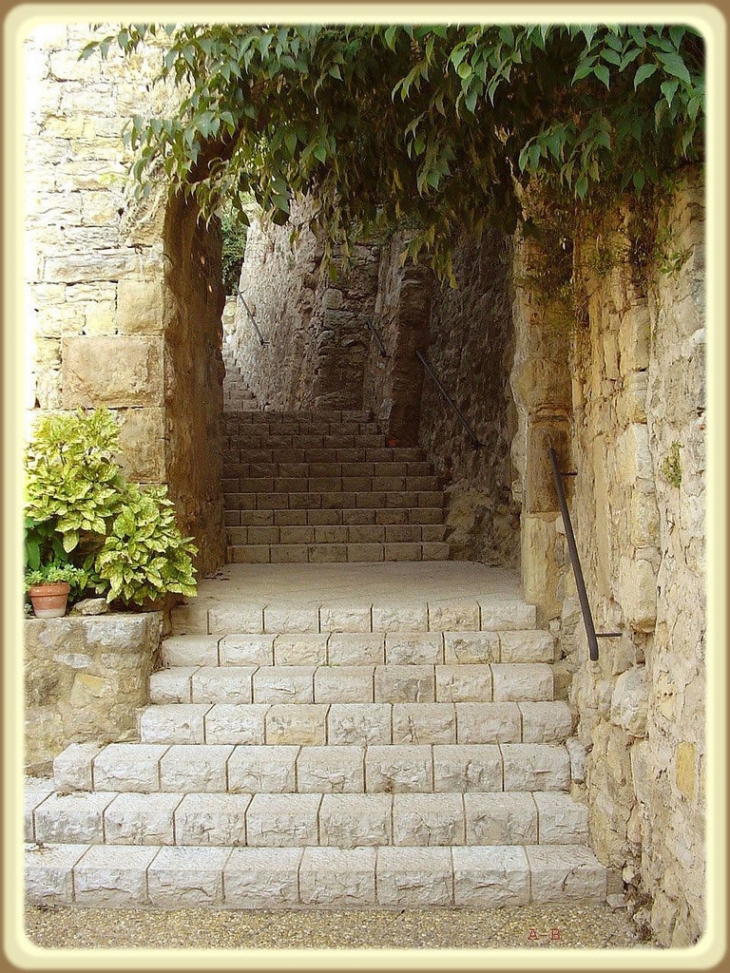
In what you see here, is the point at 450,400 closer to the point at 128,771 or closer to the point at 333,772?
the point at 333,772

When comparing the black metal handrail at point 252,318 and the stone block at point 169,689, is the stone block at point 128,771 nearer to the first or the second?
the stone block at point 169,689

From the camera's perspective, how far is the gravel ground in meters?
2.59

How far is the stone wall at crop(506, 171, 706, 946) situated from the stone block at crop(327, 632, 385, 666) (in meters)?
0.84

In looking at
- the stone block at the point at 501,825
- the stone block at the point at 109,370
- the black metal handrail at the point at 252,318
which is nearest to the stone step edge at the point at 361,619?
the stone block at the point at 501,825

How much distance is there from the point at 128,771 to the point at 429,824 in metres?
1.27

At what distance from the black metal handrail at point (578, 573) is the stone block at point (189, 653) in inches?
67.9

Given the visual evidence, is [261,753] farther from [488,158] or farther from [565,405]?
[488,158]

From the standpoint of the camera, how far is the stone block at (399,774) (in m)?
3.15

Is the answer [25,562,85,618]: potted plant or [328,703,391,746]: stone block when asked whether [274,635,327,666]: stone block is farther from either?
[25,562,85,618]: potted plant

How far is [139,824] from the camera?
10.0 ft

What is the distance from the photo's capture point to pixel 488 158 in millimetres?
2949

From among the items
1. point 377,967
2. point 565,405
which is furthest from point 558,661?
point 377,967

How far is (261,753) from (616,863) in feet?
4.76

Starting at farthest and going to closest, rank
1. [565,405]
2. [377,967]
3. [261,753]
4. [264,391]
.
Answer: [264,391], [565,405], [261,753], [377,967]
